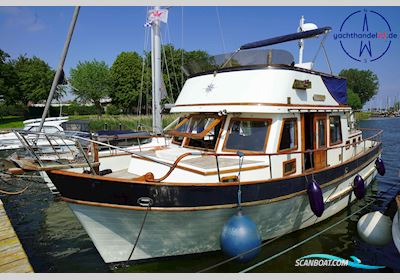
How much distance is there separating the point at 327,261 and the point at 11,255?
5841mm

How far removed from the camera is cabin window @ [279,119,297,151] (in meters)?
6.14

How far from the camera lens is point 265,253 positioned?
6.05 metres

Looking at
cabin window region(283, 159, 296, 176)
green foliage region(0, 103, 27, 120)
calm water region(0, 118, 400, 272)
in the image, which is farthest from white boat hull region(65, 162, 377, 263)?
green foliage region(0, 103, 27, 120)

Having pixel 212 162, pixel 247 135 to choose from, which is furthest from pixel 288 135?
pixel 212 162

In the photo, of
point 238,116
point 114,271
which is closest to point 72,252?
point 114,271

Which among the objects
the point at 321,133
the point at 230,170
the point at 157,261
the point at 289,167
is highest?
the point at 321,133

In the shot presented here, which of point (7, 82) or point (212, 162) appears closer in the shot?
point (212, 162)

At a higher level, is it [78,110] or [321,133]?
[78,110]

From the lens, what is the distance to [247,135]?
243 inches

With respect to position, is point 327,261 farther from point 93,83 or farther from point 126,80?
point 93,83

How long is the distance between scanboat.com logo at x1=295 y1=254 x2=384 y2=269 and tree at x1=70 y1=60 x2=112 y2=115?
42.5 m

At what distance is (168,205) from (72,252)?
3.06 m

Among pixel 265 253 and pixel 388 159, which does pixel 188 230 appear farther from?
pixel 388 159

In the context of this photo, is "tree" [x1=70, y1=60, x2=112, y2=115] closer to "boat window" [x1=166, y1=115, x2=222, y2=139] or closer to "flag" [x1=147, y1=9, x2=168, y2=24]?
"flag" [x1=147, y1=9, x2=168, y2=24]
